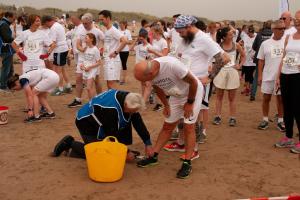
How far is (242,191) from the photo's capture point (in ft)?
14.4

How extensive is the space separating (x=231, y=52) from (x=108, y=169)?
365cm

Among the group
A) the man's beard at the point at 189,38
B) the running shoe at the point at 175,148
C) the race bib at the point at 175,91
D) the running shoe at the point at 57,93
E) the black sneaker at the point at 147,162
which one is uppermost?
the man's beard at the point at 189,38

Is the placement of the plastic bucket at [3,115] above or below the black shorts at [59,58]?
below

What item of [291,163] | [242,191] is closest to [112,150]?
[242,191]

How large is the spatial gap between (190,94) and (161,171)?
42.1 inches

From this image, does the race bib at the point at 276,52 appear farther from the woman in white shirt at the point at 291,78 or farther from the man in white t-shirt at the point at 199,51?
the man in white t-shirt at the point at 199,51

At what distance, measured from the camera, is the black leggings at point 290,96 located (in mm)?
5500

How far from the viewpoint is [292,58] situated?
5.47 meters

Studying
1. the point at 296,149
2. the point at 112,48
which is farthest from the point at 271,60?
the point at 112,48

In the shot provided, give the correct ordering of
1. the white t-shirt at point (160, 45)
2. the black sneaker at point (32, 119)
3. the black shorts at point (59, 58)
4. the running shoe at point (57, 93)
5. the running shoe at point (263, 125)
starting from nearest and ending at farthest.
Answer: the running shoe at point (263, 125)
the black sneaker at point (32, 119)
the white t-shirt at point (160, 45)
the black shorts at point (59, 58)
the running shoe at point (57, 93)

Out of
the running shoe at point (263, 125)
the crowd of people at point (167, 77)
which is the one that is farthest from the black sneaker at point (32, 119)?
the running shoe at point (263, 125)

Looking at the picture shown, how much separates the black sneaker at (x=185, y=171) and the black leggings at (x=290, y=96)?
185 centimetres

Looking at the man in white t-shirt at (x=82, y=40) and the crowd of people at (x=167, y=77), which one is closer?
the crowd of people at (x=167, y=77)

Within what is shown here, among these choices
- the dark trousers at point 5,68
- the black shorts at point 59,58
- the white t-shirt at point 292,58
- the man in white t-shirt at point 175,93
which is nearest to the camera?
the man in white t-shirt at point 175,93
